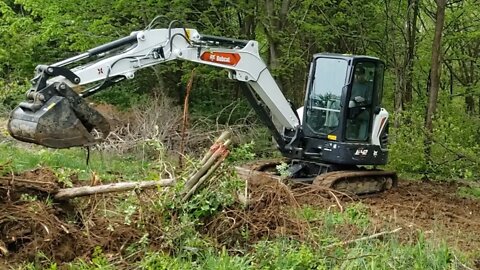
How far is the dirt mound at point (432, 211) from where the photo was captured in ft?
27.0

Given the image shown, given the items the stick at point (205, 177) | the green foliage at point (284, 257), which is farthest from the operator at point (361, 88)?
the green foliage at point (284, 257)

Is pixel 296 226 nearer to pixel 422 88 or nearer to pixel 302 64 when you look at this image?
pixel 302 64

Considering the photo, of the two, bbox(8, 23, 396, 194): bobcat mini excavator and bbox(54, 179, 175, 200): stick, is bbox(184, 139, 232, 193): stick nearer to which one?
bbox(54, 179, 175, 200): stick

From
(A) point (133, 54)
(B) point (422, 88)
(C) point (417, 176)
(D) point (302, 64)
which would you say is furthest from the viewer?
(B) point (422, 88)

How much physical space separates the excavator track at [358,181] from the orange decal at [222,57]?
2229mm

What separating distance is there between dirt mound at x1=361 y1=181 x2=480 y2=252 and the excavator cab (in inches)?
32.1

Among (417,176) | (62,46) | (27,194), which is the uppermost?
(62,46)

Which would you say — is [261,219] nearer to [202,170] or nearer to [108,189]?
[202,170]

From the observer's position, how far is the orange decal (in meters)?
10.1

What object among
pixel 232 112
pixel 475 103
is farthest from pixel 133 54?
pixel 475 103

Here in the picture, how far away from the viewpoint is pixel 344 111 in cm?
1140

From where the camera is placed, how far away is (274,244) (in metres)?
6.77

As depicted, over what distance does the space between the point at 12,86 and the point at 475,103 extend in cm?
1394

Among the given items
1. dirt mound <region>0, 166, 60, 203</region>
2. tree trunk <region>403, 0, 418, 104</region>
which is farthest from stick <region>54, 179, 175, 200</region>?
tree trunk <region>403, 0, 418, 104</region>
